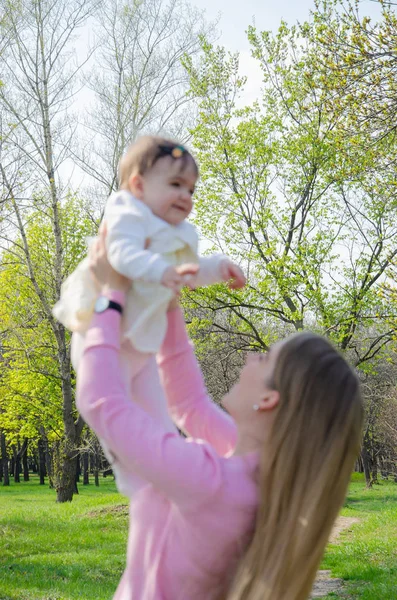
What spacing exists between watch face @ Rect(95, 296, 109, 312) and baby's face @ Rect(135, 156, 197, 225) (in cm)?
29

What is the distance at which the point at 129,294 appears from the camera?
5.62 feet

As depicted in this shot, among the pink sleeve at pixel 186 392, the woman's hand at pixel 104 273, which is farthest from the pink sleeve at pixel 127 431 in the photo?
the pink sleeve at pixel 186 392

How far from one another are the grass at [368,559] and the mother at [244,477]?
6.77 m

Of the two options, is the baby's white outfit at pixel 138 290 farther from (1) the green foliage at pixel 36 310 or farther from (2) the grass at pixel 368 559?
(1) the green foliage at pixel 36 310

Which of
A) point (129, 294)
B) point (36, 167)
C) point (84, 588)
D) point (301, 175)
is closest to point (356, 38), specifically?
point (129, 294)

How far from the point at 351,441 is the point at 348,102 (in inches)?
274

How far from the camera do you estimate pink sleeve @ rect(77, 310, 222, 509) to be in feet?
5.02

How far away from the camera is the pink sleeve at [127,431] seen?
1.53 metres

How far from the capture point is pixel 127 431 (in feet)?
5.01

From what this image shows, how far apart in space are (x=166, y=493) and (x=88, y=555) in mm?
9775

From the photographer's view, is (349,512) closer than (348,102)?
No

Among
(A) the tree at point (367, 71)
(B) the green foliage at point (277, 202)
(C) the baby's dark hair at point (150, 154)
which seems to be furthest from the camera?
(B) the green foliage at point (277, 202)

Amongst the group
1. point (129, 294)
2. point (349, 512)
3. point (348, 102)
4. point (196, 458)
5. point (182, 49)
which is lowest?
point (349, 512)

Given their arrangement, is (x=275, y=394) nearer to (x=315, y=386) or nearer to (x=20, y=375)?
(x=315, y=386)
